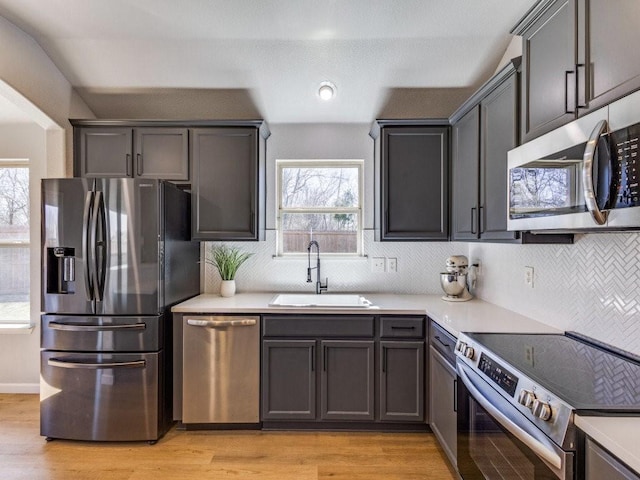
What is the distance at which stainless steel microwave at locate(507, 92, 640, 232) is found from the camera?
1080mm

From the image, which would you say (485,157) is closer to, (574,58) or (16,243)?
(574,58)

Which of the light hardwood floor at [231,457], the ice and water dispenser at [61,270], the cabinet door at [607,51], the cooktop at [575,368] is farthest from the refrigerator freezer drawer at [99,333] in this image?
the cabinet door at [607,51]

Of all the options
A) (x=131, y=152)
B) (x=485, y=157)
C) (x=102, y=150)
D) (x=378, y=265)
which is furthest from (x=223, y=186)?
(x=485, y=157)

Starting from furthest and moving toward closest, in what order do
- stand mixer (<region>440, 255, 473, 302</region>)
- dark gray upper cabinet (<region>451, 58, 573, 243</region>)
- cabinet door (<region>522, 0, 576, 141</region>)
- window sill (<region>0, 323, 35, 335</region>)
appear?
window sill (<region>0, 323, 35, 335</region>) < stand mixer (<region>440, 255, 473, 302</region>) < dark gray upper cabinet (<region>451, 58, 573, 243</region>) < cabinet door (<region>522, 0, 576, 141</region>)

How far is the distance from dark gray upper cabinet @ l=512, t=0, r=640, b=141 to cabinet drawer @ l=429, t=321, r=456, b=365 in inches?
44.5

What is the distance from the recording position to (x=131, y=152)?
116 inches

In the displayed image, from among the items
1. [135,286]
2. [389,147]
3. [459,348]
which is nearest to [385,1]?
[389,147]

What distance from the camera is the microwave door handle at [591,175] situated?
116cm

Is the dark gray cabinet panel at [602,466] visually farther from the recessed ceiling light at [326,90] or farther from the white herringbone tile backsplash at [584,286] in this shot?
the recessed ceiling light at [326,90]

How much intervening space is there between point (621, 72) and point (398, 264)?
224cm

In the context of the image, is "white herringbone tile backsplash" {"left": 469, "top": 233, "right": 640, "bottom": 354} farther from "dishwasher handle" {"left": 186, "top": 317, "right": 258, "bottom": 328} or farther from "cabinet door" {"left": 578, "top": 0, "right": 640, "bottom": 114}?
"dishwasher handle" {"left": 186, "top": 317, "right": 258, "bottom": 328}

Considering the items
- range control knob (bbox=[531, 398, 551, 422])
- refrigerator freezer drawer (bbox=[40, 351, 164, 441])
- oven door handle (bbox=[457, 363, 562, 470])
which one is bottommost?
refrigerator freezer drawer (bbox=[40, 351, 164, 441])

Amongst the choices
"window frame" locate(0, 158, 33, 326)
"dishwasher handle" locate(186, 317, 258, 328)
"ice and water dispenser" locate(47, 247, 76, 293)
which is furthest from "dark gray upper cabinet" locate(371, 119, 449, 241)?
"window frame" locate(0, 158, 33, 326)

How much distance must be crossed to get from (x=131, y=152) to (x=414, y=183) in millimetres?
2244
